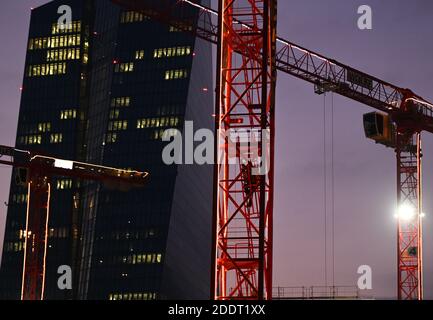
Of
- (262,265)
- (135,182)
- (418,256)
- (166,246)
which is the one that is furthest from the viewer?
(166,246)

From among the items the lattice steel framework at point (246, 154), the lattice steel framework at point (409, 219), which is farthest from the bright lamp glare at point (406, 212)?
the lattice steel framework at point (246, 154)

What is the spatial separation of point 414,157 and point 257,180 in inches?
2184

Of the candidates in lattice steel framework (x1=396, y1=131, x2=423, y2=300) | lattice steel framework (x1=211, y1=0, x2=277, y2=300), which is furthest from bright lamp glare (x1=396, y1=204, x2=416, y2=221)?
lattice steel framework (x1=211, y1=0, x2=277, y2=300)

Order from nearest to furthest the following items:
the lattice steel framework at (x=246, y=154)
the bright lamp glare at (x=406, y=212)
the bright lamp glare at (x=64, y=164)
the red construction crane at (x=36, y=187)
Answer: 1. the lattice steel framework at (x=246, y=154)
2. the bright lamp glare at (x=406, y=212)
3. the red construction crane at (x=36, y=187)
4. the bright lamp glare at (x=64, y=164)

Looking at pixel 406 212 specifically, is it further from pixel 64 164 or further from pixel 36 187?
pixel 36 187

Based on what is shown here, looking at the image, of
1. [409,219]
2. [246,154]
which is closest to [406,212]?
[409,219]

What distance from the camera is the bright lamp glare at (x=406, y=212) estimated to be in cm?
8988

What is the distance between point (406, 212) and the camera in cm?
9050

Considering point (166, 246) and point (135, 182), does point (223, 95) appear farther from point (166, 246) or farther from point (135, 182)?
point (166, 246)

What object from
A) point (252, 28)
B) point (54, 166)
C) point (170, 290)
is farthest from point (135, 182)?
point (170, 290)

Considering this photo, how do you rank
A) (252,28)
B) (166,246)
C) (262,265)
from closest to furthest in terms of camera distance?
(262,265)
(252,28)
(166,246)

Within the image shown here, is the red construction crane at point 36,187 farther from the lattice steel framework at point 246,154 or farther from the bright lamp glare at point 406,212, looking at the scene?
the lattice steel framework at point 246,154

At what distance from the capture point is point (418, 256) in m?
84.6

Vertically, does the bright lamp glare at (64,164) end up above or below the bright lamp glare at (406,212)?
above
